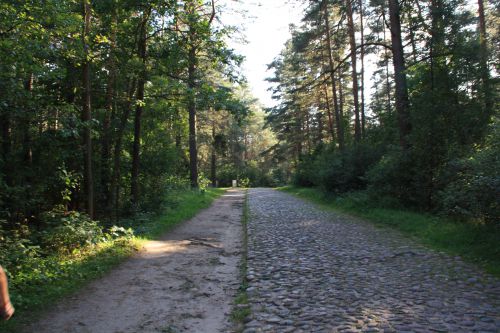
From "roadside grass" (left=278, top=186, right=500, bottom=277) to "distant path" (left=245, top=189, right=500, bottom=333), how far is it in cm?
38

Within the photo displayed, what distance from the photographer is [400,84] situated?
14820 millimetres

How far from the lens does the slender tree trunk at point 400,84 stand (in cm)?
1434

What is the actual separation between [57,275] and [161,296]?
1866mm

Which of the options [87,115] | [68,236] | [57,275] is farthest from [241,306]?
[87,115]

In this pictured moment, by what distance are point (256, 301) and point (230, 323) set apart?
717mm

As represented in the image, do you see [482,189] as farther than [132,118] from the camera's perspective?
No

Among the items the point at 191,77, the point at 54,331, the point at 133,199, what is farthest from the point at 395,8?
the point at 54,331

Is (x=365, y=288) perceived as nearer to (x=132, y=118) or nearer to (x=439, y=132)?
(x=439, y=132)

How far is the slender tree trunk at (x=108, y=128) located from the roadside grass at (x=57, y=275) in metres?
4.35

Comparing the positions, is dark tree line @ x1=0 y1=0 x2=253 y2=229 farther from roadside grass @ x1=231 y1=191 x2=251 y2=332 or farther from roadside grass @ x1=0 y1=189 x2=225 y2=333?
roadside grass @ x1=231 y1=191 x2=251 y2=332

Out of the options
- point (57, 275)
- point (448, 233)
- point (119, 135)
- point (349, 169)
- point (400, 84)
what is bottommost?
point (57, 275)

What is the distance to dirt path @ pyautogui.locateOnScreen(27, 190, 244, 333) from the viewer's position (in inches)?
198

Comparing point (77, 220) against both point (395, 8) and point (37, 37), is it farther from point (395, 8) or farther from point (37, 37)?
point (395, 8)

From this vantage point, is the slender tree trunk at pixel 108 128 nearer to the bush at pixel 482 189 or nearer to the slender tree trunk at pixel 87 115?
the slender tree trunk at pixel 87 115
